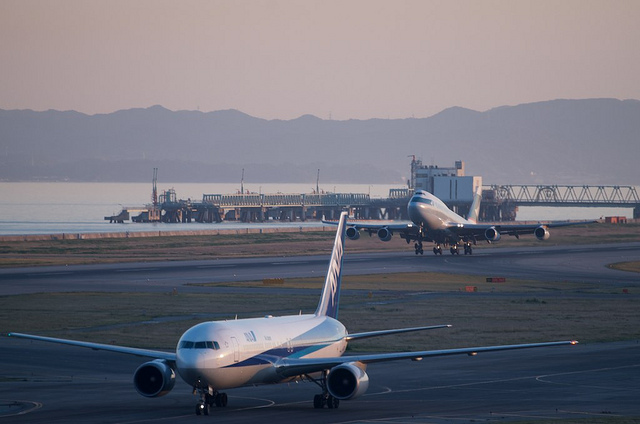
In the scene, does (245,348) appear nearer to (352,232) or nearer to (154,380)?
(154,380)

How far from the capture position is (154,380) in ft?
107

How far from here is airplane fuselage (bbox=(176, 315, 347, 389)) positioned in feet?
104

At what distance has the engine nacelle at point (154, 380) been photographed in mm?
32406

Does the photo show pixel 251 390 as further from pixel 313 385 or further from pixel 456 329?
pixel 456 329

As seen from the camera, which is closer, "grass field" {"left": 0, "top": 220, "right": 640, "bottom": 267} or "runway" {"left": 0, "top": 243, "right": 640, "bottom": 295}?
"runway" {"left": 0, "top": 243, "right": 640, "bottom": 295}

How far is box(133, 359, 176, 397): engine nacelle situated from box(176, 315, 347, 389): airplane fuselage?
0.68 metres

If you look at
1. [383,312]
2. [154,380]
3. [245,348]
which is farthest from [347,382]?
[383,312]

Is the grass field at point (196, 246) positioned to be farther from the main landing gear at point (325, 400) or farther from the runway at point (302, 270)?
the main landing gear at point (325, 400)

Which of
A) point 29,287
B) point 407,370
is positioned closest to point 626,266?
point 29,287

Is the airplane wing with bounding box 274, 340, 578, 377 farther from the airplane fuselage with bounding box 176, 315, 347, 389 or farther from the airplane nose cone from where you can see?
the airplane nose cone

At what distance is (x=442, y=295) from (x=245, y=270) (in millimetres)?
28062

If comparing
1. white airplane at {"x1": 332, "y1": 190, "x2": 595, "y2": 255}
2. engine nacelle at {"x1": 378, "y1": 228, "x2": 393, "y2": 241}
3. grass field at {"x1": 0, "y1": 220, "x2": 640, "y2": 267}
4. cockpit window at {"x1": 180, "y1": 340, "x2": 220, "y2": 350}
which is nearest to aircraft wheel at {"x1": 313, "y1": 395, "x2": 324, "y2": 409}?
cockpit window at {"x1": 180, "y1": 340, "x2": 220, "y2": 350}

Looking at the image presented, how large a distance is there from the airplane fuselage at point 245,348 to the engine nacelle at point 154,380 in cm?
68

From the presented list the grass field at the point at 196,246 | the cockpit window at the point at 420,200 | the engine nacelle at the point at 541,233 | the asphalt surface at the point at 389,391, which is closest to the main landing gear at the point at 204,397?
the asphalt surface at the point at 389,391
